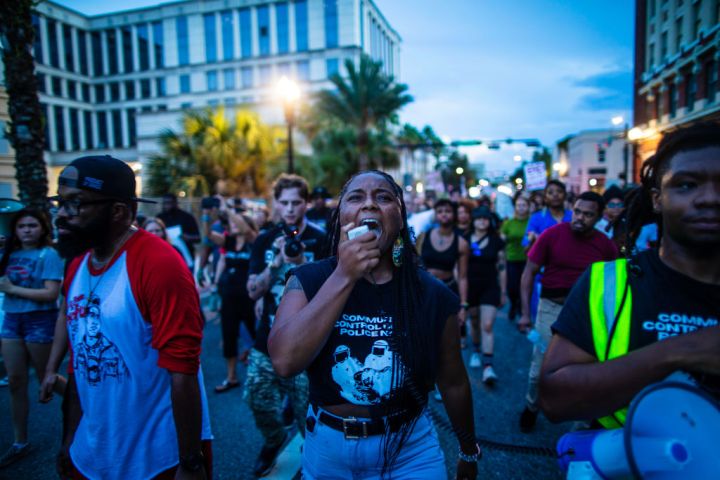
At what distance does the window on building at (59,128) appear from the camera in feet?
187

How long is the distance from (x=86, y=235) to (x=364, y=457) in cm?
157

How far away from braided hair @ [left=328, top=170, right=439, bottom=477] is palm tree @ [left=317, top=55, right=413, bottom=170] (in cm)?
2276

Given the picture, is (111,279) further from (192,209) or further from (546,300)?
(192,209)

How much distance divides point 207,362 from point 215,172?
59.1 ft

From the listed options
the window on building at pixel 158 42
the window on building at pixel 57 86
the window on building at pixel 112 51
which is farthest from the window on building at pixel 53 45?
the window on building at pixel 158 42

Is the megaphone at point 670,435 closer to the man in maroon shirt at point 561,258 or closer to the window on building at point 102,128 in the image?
the man in maroon shirt at point 561,258

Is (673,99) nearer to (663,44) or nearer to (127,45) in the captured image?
(663,44)

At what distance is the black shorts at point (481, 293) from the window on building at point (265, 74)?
174 feet

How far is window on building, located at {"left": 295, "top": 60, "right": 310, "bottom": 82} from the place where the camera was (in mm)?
51469

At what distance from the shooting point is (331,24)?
1987 inches

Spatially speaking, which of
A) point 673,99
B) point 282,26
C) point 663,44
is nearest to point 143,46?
point 282,26

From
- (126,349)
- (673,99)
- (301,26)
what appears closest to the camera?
(126,349)

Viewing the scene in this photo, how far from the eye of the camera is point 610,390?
1.13 meters

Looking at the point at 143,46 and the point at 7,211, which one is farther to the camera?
the point at 143,46
